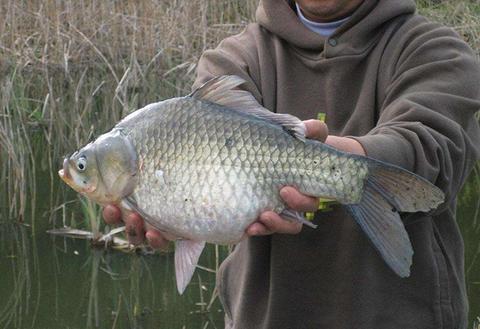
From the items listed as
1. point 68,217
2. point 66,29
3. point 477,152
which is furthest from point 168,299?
point 477,152

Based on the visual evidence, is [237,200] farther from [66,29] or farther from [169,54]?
[66,29]

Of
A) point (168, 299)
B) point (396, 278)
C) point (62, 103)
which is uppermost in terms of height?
point (396, 278)

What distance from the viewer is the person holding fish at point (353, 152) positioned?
6.22 feet

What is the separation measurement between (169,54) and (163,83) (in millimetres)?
206

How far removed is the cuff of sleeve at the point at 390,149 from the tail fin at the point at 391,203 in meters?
0.09

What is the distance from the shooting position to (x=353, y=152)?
6.31 ft

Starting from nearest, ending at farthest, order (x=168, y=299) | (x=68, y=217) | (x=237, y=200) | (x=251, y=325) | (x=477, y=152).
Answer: (x=237, y=200) < (x=477, y=152) < (x=251, y=325) < (x=168, y=299) < (x=68, y=217)

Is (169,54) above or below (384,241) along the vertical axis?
below

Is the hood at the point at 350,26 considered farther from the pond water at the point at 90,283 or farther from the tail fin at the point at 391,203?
the pond water at the point at 90,283

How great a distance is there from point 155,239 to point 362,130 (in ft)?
1.58

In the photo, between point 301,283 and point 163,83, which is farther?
point 163,83

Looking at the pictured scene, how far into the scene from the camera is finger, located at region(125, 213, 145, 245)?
198 cm

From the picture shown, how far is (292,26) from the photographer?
2312 mm

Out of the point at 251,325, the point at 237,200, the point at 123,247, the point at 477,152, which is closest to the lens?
the point at 237,200
